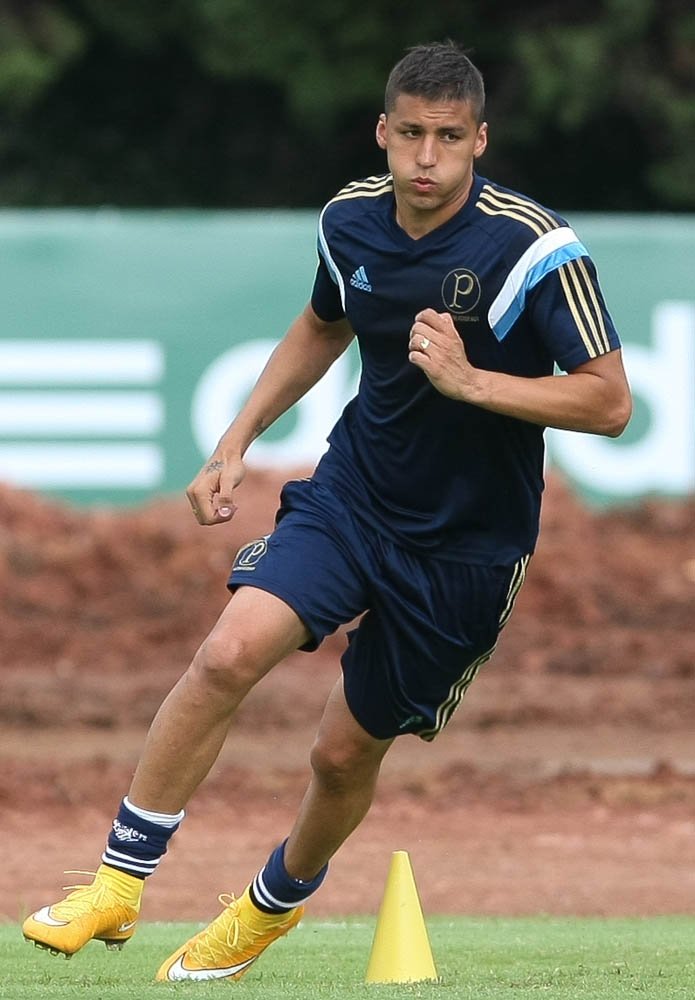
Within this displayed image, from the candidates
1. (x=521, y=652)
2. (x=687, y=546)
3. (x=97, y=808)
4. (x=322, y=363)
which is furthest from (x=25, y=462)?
(x=322, y=363)

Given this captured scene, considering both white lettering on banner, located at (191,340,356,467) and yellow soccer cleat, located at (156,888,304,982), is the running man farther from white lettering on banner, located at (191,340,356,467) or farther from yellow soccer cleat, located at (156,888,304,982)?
white lettering on banner, located at (191,340,356,467)

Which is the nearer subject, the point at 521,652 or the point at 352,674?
the point at 352,674

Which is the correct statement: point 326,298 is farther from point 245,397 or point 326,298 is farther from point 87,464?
point 87,464

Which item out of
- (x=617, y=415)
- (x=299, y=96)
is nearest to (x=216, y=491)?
(x=617, y=415)

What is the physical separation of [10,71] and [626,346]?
31.7 feet

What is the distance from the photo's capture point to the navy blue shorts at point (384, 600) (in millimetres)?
5441

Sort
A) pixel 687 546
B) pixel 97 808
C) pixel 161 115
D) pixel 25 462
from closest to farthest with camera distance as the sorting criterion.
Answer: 1. pixel 97 808
2. pixel 25 462
3. pixel 687 546
4. pixel 161 115

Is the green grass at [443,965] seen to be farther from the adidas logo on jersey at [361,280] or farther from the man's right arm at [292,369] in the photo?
the adidas logo on jersey at [361,280]

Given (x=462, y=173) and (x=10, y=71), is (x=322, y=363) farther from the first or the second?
(x=10, y=71)

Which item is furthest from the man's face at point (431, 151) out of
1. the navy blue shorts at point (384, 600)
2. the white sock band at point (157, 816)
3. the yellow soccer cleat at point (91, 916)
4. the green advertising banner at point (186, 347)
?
the green advertising banner at point (186, 347)

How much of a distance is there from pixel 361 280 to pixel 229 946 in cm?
217

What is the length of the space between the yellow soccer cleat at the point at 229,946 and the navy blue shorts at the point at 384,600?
0.77 m

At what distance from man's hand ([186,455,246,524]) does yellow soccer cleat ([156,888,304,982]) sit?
4.35 ft

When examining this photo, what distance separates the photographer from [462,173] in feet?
17.6
